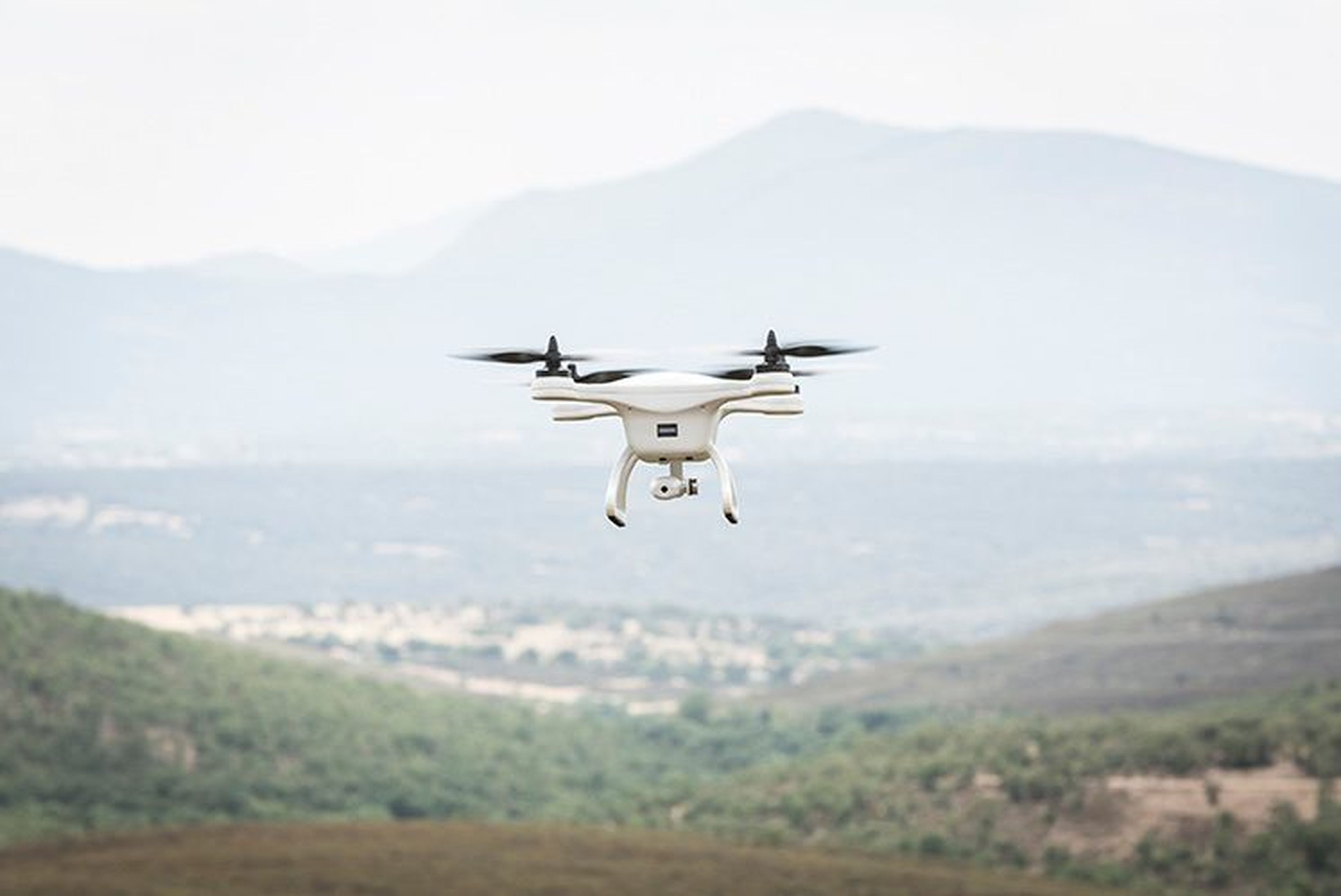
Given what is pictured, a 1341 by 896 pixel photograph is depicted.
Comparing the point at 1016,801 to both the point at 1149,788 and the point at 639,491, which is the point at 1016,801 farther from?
the point at 639,491

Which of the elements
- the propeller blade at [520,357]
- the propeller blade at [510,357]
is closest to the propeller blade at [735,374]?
the propeller blade at [520,357]

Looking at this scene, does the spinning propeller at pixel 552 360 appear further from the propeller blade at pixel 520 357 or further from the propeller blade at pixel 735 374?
the propeller blade at pixel 735 374

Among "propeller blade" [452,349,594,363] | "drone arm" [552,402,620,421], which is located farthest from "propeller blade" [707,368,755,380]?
"propeller blade" [452,349,594,363]

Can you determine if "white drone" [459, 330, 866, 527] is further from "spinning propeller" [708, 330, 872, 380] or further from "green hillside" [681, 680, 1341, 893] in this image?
"green hillside" [681, 680, 1341, 893]

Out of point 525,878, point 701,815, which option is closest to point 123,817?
point 701,815

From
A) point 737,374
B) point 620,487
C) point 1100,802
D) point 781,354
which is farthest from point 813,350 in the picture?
point 1100,802

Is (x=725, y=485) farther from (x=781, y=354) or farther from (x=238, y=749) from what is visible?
(x=238, y=749)
